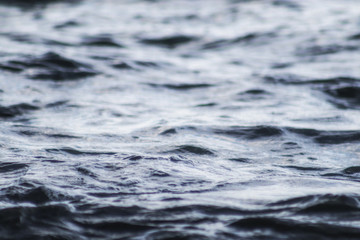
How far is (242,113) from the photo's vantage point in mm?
5770

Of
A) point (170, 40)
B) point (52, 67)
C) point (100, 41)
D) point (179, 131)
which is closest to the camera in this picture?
point (179, 131)

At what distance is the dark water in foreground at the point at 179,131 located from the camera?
2.86 m

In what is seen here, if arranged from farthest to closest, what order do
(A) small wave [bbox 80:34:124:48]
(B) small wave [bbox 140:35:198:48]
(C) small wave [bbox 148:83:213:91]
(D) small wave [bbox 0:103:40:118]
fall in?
(B) small wave [bbox 140:35:198:48] → (A) small wave [bbox 80:34:124:48] → (C) small wave [bbox 148:83:213:91] → (D) small wave [bbox 0:103:40:118]

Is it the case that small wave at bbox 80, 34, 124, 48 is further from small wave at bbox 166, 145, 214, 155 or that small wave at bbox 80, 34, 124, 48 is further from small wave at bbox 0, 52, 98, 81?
small wave at bbox 166, 145, 214, 155

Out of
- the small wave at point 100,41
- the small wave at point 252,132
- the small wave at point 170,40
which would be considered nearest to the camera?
the small wave at point 252,132

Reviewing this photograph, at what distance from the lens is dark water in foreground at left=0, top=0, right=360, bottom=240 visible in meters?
2.86

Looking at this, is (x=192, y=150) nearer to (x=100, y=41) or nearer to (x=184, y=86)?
(x=184, y=86)

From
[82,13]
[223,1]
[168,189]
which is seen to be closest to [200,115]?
[168,189]

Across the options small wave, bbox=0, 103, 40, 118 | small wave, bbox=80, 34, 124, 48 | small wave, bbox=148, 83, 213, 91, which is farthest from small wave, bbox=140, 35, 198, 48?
small wave, bbox=0, 103, 40, 118

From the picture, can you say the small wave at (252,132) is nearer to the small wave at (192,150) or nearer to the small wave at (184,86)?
the small wave at (192,150)

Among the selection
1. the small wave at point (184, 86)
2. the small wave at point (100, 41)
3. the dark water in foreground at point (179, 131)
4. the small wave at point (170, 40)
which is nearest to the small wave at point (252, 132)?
the dark water in foreground at point (179, 131)

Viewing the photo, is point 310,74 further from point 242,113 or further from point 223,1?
point 223,1

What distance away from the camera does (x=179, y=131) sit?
4883mm

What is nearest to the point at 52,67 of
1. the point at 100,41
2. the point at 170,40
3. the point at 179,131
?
the point at 100,41
